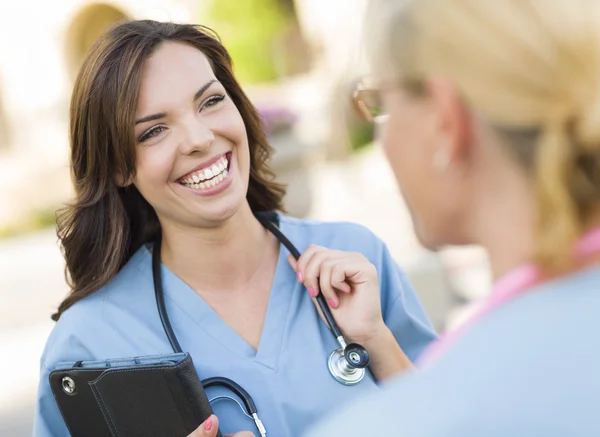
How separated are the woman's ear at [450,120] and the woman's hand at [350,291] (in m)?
0.79

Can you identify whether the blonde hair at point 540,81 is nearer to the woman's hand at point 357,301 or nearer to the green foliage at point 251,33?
the woman's hand at point 357,301

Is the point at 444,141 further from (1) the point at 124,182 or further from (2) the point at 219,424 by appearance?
(1) the point at 124,182

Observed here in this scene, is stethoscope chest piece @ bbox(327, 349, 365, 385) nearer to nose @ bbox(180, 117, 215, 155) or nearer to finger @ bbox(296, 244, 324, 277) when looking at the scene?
finger @ bbox(296, 244, 324, 277)

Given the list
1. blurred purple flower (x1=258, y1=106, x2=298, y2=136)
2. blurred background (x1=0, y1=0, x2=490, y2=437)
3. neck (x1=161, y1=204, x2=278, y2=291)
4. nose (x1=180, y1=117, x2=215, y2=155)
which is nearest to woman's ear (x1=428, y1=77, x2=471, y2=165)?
nose (x1=180, y1=117, x2=215, y2=155)

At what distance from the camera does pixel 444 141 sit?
2.73 feet

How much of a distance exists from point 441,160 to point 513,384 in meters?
0.27

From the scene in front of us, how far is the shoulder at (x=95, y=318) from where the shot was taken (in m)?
1.64

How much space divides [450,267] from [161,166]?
299 cm

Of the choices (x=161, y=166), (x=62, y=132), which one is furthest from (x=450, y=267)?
(x=62, y=132)

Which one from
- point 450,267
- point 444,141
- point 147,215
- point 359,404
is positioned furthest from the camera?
point 450,267

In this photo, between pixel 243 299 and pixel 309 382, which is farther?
pixel 243 299

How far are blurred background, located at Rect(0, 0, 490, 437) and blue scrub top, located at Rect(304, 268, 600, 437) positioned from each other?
141 cm

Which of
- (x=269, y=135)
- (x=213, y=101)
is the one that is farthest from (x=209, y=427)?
(x=269, y=135)

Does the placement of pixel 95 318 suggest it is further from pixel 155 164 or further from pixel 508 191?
pixel 508 191
